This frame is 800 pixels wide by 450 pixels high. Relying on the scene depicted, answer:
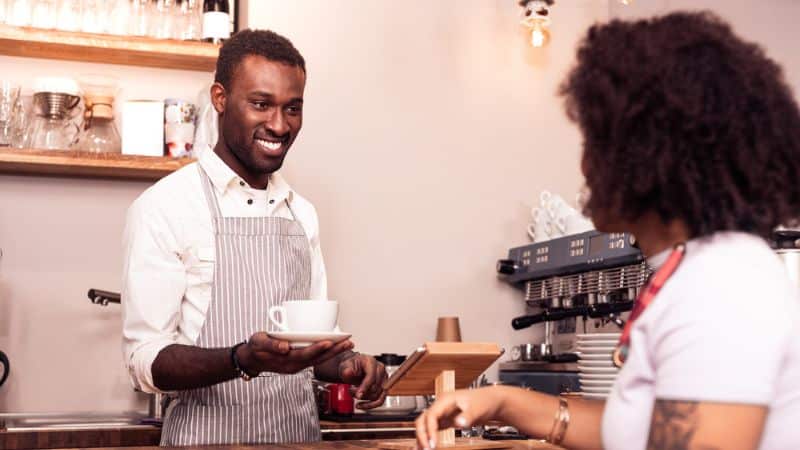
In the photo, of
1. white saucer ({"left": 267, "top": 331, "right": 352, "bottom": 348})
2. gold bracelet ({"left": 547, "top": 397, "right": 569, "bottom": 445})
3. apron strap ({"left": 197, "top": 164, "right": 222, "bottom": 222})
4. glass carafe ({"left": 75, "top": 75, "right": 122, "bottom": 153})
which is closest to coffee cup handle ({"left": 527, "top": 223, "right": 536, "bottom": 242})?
glass carafe ({"left": 75, "top": 75, "right": 122, "bottom": 153})

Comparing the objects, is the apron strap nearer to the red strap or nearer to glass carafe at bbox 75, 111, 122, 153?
glass carafe at bbox 75, 111, 122, 153

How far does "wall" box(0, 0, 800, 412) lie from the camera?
11.3ft

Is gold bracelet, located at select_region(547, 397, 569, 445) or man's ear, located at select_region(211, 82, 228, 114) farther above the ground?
man's ear, located at select_region(211, 82, 228, 114)

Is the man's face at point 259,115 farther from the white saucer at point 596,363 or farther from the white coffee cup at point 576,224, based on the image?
the white coffee cup at point 576,224

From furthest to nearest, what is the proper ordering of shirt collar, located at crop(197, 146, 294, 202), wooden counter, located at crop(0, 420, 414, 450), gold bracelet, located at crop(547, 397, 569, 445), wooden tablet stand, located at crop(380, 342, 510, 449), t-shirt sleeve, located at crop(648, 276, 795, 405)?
wooden counter, located at crop(0, 420, 414, 450)
shirt collar, located at crop(197, 146, 294, 202)
wooden tablet stand, located at crop(380, 342, 510, 449)
gold bracelet, located at crop(547, 397, 569, 445)
t-shirt sleeve, located at crop(648, 276, 795, 405)

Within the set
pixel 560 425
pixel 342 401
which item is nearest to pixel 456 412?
pixel 560 425

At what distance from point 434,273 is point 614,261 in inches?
30.6

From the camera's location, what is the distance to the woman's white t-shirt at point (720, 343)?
973mm

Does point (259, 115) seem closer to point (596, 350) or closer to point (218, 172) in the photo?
point (218, 172)

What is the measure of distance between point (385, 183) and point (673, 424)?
2.73 metres

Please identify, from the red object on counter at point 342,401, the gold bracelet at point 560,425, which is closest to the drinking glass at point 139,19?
the red object on counter at point 342,401

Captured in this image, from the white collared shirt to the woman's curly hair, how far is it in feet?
4.61

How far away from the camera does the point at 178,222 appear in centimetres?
243

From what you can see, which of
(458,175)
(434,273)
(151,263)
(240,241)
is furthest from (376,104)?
(151,263)
